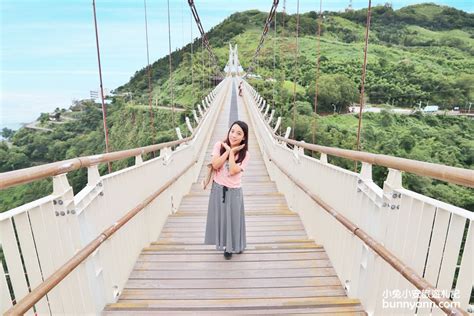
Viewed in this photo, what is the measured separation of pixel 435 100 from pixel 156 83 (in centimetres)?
2926

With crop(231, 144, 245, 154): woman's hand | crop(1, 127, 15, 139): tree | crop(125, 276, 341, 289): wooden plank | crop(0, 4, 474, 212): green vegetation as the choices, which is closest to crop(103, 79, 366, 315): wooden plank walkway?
crop(125, 276, 341, 289): wooden plank

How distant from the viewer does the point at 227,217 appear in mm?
2904

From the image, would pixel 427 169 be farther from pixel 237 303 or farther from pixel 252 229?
pixel 252 229

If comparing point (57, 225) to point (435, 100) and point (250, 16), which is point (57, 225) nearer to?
point (435, 100)

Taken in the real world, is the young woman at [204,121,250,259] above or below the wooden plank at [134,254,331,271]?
above

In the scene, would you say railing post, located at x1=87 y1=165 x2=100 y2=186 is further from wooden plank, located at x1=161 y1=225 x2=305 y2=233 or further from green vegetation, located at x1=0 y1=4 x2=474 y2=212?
green vegetation, located at x1=0 y1=4 x2=474 y2=212

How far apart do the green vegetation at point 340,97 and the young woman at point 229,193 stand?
4516 mm

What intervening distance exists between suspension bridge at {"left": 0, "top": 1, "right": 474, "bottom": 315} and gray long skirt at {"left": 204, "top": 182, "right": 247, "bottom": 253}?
146 mm

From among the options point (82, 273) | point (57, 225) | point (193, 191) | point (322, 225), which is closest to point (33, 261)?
point (57, 225)

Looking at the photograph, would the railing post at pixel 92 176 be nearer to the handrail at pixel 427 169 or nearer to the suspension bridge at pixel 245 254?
the suspension bridge at pixel 245 254

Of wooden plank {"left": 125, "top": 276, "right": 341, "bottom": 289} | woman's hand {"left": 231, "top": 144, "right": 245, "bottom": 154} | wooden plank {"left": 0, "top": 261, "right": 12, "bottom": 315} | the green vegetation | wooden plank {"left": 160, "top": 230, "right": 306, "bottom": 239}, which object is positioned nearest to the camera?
wooden plank {"left": 0, "top": 261, "right": 12, "bottom": 315}

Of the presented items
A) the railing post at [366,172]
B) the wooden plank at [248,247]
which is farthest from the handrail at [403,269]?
the wooden plank at [248,247]

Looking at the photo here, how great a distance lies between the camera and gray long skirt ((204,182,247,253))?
2.88m

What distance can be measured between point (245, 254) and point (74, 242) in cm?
159
